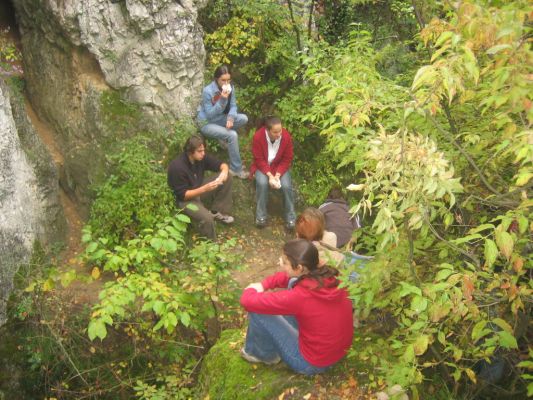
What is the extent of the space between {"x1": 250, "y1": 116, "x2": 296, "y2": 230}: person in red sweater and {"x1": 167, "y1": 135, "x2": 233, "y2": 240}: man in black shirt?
1.68ft

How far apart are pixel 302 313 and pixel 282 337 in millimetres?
464

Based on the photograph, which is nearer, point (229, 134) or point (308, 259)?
point (308, 259)

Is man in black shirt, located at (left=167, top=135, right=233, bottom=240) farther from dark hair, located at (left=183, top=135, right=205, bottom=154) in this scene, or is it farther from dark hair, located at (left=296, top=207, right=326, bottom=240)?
dark hair, located at (left=296, top=207, right=326, bottom=240)

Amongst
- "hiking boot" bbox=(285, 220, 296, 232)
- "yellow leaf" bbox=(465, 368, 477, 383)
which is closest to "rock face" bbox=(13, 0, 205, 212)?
"hiking boot" bbox=(285, 220, 296, 232)

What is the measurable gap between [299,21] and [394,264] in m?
6.13

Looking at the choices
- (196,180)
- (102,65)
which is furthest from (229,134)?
(102,65)

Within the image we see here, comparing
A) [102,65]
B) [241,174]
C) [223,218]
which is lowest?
[223,218]

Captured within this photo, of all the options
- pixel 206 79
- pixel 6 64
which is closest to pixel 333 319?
pixel 206 79

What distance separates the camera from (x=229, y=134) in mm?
7465

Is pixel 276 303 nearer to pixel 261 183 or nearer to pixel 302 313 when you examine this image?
pixel 302 313

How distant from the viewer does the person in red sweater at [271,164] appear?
23.6 feet

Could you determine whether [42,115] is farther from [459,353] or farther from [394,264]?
[459,353]

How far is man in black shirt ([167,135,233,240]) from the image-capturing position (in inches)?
260

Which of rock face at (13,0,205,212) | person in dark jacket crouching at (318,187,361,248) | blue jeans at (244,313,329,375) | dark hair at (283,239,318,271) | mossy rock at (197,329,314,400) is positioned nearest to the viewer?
dark hair at (283,239,318,271)
